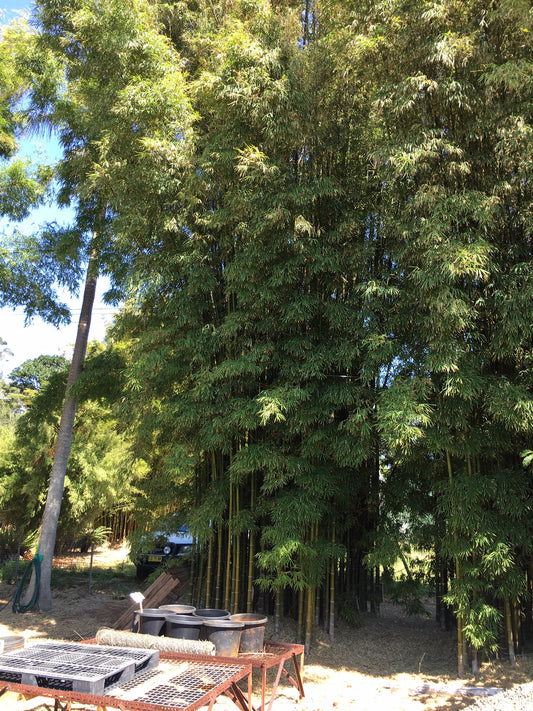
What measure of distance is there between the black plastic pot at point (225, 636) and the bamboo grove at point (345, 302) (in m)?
0.83

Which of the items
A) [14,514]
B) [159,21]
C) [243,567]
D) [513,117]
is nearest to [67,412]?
[243,567]

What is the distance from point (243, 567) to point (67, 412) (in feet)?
9.77

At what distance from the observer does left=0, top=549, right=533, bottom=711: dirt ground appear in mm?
3613

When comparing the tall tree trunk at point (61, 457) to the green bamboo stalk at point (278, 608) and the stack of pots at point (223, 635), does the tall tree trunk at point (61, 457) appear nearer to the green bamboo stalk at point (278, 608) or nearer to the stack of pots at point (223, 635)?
the green bamboo stalk at point (278, 608)

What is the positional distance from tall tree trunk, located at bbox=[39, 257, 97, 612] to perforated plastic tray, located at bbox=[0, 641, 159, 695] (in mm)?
3794

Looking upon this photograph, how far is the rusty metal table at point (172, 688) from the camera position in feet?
6.91

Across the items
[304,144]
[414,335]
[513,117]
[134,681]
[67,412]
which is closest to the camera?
[134,681]

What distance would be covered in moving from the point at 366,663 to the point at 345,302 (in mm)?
2980

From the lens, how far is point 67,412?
6562 mm

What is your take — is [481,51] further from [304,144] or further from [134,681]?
[134,681]

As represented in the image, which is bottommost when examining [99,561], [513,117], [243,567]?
→ [99,561]

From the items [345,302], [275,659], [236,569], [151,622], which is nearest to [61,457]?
[236,569]

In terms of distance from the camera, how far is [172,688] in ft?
7.86

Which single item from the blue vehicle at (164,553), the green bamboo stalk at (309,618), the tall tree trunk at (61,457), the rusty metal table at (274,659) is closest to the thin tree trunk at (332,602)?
the green bamboo stalk at (309,618)
